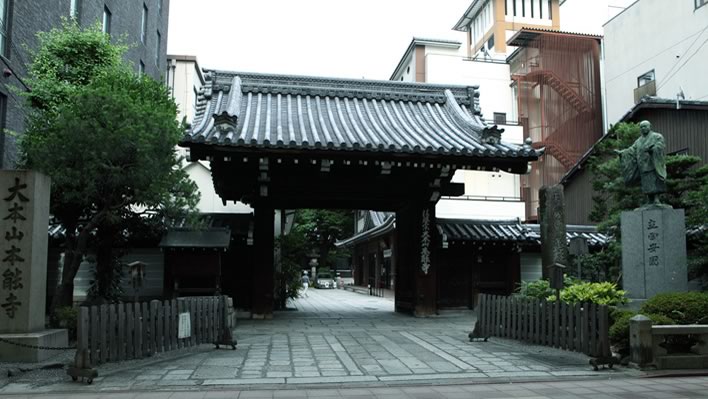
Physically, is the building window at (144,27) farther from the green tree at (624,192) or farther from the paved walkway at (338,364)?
the green tree at (624,192)

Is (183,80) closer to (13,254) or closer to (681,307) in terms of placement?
(13,254)

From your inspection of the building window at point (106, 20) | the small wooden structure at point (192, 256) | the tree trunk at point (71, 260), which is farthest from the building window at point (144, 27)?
the tree trunk at point (71, 260)

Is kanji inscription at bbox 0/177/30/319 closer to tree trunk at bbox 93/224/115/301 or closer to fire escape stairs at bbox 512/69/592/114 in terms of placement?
tree trunk at bbox 93/224/115/301

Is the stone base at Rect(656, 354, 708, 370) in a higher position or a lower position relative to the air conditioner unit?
lower

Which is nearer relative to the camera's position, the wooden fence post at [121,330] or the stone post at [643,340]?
the stone post at [643,340]

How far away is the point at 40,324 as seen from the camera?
413 inches

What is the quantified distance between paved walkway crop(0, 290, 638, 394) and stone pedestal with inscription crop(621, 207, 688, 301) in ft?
9.08

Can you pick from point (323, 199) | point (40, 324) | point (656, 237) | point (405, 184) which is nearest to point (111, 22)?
point (323, 199)

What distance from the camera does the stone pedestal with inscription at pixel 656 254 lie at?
38.0 feet

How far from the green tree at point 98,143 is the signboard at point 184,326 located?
3.14 metres

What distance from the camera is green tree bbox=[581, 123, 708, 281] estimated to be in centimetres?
1459

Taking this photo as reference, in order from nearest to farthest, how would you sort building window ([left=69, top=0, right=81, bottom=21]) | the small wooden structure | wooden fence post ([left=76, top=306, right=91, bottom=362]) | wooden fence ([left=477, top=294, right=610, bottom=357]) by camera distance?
1. wooden fence post ([left=76, top=306, right=91, bottom=362])
2. wooden fence ([left=477, top=294, right=610, bottom=357])
3. the small wooden structure
4. building window ([left=69, top=0, right=81, bottom=21])

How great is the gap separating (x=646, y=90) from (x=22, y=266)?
28.8 meters

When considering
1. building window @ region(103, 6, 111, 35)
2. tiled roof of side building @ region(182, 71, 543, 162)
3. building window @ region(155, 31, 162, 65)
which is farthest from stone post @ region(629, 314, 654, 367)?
building window @ region(155, 31, 162, 65)
